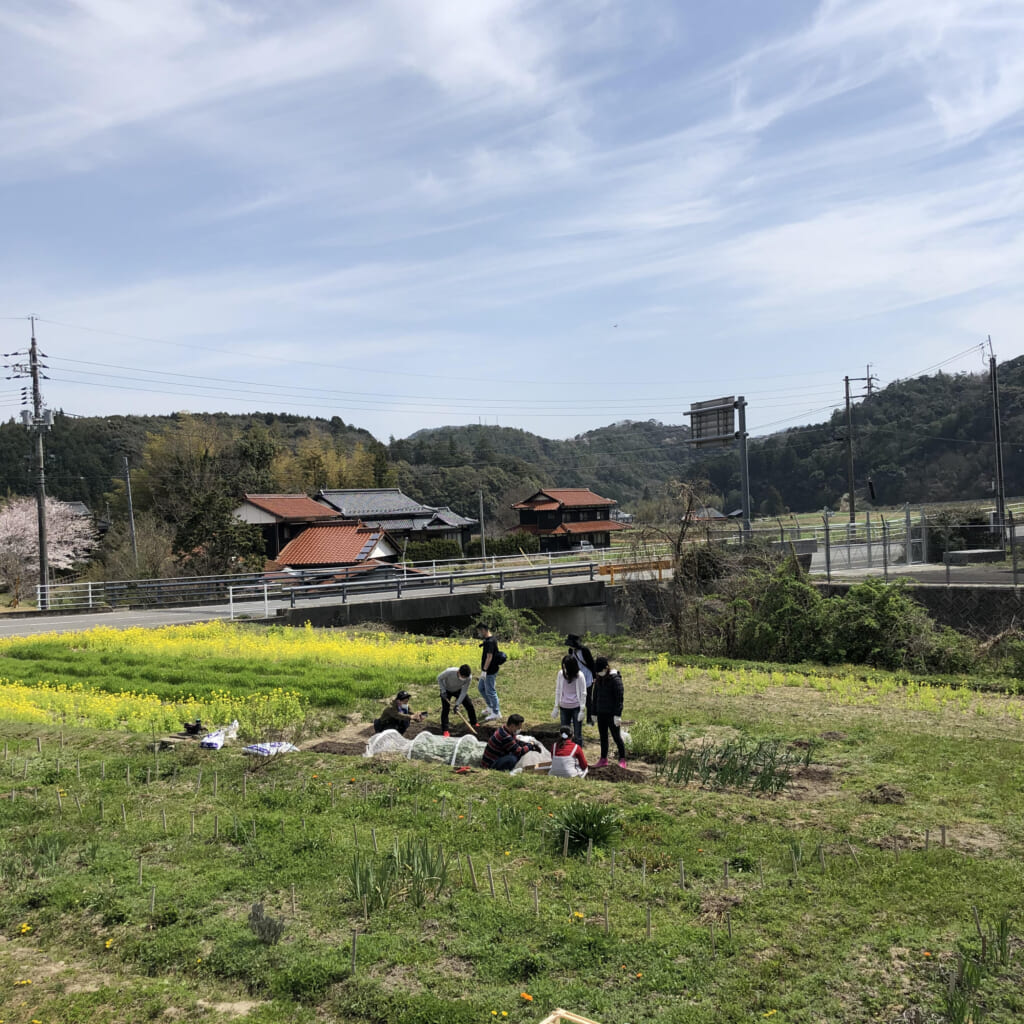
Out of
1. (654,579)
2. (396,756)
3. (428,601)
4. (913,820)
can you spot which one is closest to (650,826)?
(913,820)

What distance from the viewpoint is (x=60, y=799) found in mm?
9156

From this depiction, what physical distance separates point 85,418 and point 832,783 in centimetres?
10895

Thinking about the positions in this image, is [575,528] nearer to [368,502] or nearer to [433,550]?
[368,502]

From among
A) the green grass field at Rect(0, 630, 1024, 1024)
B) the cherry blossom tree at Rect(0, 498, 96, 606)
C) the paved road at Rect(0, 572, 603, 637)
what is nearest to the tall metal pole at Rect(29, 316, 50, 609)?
the paved road at Rect(0, 572, 603, 637)

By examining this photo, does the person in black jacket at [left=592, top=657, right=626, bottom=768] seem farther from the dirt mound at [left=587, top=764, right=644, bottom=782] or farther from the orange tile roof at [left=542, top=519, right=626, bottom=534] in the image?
the orange tile roof at [left=542, top=519, right=626, bottom=534]

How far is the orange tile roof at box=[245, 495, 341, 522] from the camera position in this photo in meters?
53.4

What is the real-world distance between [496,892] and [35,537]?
57.8m

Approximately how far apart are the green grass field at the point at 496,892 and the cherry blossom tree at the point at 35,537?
45000mm

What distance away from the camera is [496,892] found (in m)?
6.75

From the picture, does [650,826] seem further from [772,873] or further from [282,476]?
[282,476]

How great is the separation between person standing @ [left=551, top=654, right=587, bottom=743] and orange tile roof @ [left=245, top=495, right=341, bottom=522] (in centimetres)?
4362

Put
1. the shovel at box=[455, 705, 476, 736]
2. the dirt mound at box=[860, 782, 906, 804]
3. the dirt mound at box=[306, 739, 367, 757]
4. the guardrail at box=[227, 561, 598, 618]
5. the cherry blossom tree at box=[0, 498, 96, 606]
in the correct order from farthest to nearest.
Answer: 1. the cherry blossom tree at box=[0, 498, 96, 606]
2. the guardrail at box=[227, 561, 598, 618]
3. the shovel at box=[455, 705, 476, 736]
4. the dirt mound at box=[306, 739, 367, 757]
5. the dirt mound at box=[860, 782, 906, 804]

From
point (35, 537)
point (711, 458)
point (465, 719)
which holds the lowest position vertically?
point (465, 719)

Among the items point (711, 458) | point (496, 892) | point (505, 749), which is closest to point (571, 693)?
point (505, 749)
